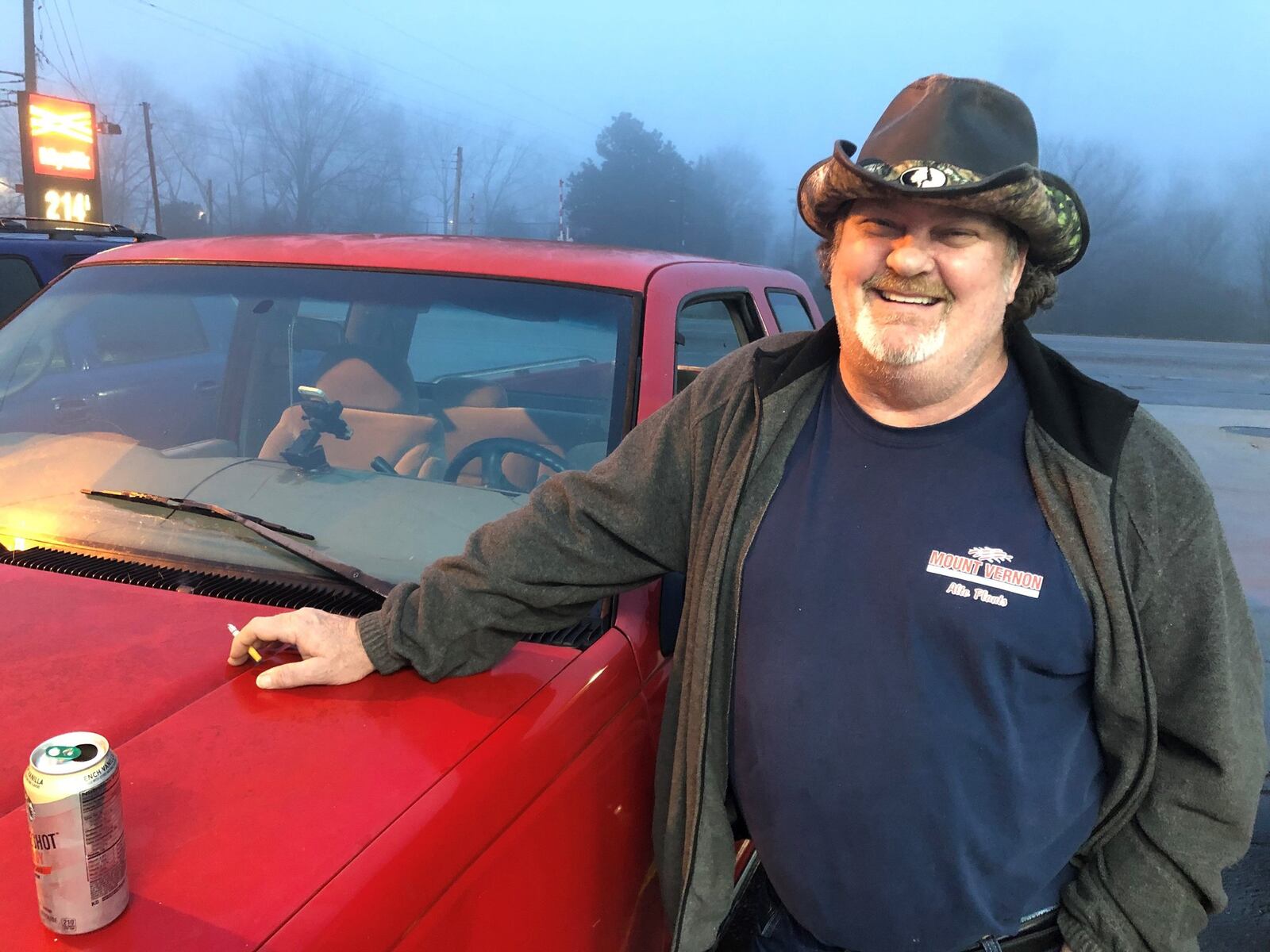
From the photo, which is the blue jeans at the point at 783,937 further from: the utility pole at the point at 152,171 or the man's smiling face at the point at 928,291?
the utility pole at the point at 152,171

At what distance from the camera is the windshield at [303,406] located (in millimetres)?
1999

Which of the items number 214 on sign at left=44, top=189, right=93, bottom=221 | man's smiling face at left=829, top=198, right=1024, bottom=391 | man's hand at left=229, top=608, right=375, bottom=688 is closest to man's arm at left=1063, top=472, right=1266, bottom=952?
man's smiling face at left=829, top=198, right=1024, bottom=391

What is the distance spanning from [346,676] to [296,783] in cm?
29

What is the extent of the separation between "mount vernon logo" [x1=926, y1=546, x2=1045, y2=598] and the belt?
65 cm

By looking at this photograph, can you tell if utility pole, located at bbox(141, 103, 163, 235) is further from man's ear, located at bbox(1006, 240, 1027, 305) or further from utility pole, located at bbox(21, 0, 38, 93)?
man's ear, located at bbox(1006, 240, 1027, 305)

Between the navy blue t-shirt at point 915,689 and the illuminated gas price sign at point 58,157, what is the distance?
61.5 ft

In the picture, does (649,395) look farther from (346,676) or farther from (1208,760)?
(1208,760)

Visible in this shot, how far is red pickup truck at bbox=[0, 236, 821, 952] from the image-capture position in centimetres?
116

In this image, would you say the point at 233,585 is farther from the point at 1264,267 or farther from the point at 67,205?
the point at 1264,267

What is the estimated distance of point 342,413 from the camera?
2.29 m

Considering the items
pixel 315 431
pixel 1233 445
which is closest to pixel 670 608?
pixel 315 431

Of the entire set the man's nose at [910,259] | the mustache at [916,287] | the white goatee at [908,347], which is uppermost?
the man's nose at [910,259]

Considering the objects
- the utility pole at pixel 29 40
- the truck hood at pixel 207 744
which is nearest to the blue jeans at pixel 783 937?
the truck hood at pixel 207 744

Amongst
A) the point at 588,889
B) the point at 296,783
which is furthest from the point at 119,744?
the point at 588,889
